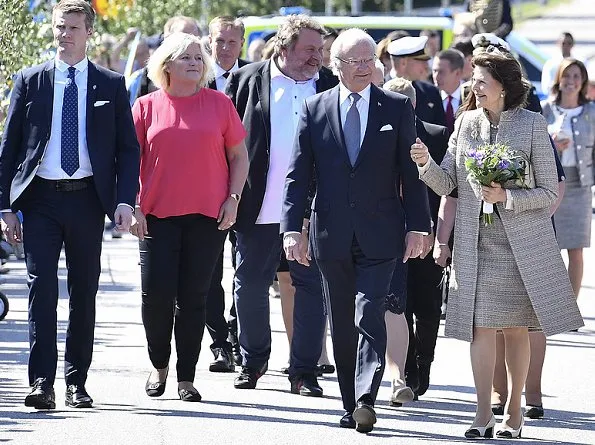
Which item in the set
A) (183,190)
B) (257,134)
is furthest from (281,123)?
(183,190)

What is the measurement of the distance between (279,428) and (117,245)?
36.3 feet

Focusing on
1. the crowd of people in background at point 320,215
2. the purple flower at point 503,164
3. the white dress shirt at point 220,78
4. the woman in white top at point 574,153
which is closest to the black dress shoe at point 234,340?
the crowd of people in background at point 320,215

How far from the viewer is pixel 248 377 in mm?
9984

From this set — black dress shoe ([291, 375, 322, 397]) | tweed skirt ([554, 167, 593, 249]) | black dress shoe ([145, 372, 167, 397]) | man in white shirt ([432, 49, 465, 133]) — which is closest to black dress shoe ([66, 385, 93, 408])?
black dress shoe ([145, 372, 167, 397])

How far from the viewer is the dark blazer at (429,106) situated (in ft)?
33.6

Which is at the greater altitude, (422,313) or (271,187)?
(271,187)

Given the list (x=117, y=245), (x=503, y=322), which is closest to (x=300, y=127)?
(x=503, y=322)

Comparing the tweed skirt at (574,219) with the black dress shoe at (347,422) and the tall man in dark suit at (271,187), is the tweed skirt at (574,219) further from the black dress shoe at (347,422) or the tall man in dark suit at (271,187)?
the black dress shoe at (347,422)

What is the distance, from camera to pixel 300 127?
877cm

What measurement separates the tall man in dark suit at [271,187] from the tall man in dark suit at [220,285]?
43cm

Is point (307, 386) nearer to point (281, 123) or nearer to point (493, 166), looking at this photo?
point (281, 123)

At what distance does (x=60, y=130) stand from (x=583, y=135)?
5.17m

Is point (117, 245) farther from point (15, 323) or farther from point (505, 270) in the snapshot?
point (505, 270)

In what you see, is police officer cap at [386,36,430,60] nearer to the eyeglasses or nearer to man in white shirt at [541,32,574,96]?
the eyeglasses
